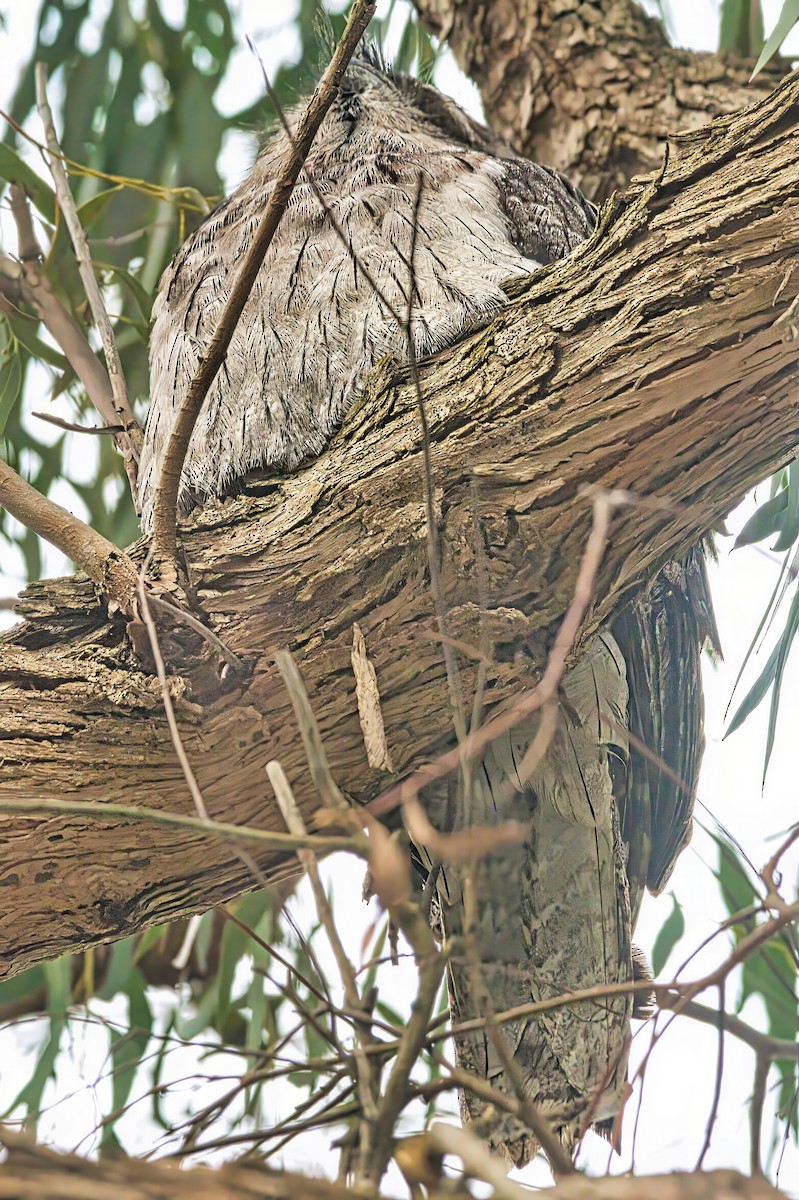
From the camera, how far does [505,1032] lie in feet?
4.55

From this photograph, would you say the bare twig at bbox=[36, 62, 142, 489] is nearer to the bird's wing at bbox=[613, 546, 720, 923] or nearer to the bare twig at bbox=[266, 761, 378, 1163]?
the bird's wing at bbox=[613, 546, 720, 923]

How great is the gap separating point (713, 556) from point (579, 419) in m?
0.53

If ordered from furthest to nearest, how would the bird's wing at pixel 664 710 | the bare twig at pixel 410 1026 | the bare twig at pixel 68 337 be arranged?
the bare twig at pixel 68 337 → the bird's wing at pixel 664 710 → the bare twig at pixel 410 1026

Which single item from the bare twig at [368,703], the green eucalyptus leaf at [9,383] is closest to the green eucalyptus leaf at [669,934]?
the bare twig at [368,703]

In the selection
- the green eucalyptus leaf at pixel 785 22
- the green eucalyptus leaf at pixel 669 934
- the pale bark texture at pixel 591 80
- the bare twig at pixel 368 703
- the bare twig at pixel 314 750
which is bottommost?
the bare twig at pixel 314 750

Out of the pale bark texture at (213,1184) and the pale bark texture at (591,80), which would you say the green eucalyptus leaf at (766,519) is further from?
the pale bark texture at (591,80)

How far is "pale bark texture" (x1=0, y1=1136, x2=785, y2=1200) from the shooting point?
1.69 ft

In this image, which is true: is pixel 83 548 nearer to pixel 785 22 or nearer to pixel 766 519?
pixel 766 519

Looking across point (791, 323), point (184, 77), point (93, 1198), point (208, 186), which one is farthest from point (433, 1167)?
point (184, 77)

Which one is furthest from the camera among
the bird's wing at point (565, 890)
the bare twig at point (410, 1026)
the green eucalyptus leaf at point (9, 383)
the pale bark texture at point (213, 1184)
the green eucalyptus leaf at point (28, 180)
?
the green eucalyptus leaf at point (28, 180)

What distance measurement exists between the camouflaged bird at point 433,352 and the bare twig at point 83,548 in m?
0.44

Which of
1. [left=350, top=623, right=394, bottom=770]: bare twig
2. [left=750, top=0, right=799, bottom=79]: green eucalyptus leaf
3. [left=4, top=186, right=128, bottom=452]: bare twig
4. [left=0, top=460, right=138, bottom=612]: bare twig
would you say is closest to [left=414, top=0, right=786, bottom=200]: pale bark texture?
[left=750, top=0, right=799, bottom=79]: green eucalyptus leaf

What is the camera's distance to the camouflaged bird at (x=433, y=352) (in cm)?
139

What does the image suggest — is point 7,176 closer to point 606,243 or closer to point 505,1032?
point 606,243
